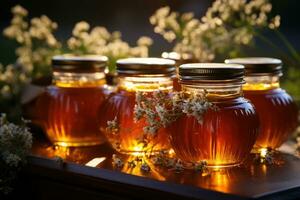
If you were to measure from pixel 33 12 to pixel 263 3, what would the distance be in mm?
964

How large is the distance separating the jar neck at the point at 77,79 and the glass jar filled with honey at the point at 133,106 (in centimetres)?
10

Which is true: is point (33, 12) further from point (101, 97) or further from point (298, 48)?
point (101, 97)

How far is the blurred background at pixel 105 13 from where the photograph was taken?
1694 mm

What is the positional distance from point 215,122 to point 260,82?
0.62 feet

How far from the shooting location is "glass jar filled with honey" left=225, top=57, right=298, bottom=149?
0.92m

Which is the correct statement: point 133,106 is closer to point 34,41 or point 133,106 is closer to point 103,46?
point 103,46

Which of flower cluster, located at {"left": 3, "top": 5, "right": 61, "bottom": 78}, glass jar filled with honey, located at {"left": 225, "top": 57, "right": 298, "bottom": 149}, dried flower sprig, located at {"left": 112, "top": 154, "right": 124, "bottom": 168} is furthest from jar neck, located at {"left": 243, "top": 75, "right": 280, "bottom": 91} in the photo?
flower cluster, located at {"left": 3, "top": 5, "right": 61, "bottom": 78}

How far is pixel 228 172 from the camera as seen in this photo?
2.66 feet

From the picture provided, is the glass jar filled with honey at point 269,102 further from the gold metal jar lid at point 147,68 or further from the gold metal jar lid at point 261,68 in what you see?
the gold metal jar lid at point 147,68

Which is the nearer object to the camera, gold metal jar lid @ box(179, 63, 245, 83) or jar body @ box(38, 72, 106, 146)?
gold metal jar lid @ box(179, 63, 245, 83)

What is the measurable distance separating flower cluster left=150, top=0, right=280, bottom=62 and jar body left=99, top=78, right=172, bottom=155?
0.25 m

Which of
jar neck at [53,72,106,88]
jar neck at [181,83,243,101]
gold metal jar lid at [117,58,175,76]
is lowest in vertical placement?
jar neck at [181,83,243,101]

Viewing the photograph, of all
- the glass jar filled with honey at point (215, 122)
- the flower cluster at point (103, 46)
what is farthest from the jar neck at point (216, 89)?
the flower cluster at point (103, 46)

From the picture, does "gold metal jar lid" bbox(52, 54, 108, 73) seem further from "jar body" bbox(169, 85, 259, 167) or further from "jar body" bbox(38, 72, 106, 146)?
"jar body" bbox(169, 85, 259, 167)
